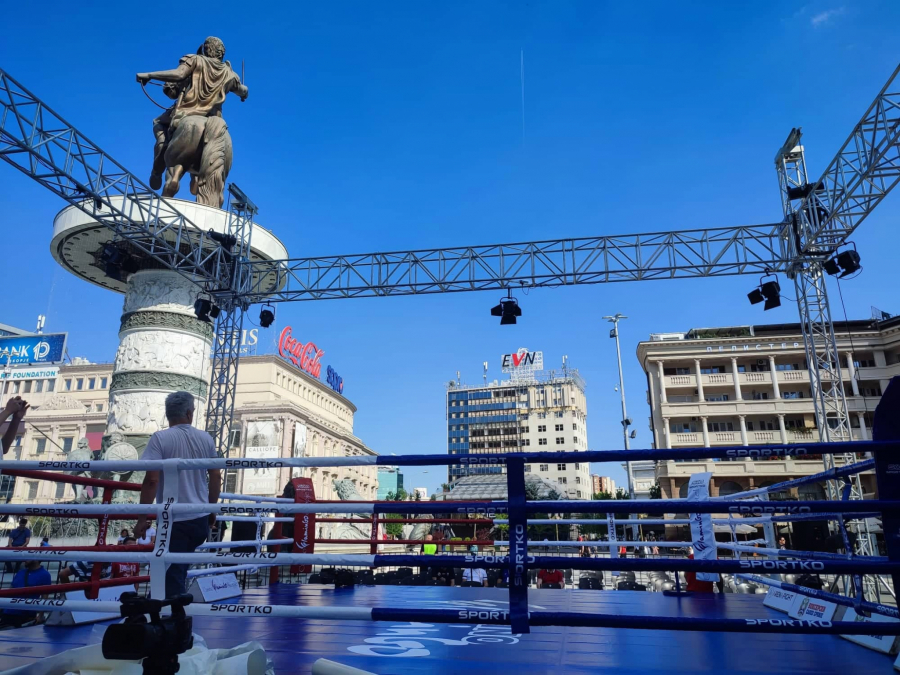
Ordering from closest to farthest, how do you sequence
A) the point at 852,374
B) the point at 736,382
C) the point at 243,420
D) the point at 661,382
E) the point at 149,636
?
the point at 149,636
the point at 852,374
the point at 736,382
the point at 661,382
the point at 243,420

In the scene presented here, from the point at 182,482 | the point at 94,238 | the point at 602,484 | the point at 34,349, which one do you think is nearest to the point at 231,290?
the point at 94,238

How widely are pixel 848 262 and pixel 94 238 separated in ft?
54.4

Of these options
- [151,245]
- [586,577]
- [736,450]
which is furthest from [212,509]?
[151,245]

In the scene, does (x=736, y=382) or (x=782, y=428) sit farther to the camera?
(x=736, y=382)

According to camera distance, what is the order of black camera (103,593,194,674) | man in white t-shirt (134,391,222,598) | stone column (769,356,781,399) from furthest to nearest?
1. stone column (769,356,781,399)
2. man in white t-shirt (134,391,222,598)
3. black camera (103,593,194,674)

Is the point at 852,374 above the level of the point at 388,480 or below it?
above

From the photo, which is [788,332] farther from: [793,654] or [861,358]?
[793,654]

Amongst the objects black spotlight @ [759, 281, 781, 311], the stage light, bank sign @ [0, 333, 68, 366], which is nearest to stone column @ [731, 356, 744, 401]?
black spotlight @ [759, 281, 781, 311]

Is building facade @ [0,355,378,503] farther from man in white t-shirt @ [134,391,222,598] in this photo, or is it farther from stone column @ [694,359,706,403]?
man in white t-shirt @ [134,391,222,598]

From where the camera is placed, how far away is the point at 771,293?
1320cm

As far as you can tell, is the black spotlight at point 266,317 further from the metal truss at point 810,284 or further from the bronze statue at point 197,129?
the metal truss at point 810,284

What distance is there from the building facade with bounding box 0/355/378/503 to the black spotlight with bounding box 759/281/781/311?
35.9m

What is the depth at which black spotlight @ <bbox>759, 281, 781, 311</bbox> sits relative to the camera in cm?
1314

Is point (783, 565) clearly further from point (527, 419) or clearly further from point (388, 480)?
point (388, 480)
